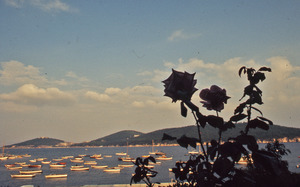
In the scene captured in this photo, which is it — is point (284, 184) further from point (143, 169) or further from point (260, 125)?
point (143, 169)

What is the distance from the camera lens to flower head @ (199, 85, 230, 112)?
1.32 meters

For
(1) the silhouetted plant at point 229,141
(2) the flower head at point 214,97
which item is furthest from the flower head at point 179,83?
(2) the flower head at point 214,97

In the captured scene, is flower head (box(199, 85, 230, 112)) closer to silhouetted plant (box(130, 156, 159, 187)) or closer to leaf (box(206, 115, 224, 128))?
leaf (box(206, 115, 224, 128))

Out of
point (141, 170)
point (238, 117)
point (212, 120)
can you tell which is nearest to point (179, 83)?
point (212, 120)

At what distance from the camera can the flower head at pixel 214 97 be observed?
1321 millimetres

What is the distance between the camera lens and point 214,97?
133 centimetres

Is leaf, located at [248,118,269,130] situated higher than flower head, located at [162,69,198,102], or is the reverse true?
flower head, located at [162,69,198,102]

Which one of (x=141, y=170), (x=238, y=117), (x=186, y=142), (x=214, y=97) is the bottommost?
(x=141, y=170)

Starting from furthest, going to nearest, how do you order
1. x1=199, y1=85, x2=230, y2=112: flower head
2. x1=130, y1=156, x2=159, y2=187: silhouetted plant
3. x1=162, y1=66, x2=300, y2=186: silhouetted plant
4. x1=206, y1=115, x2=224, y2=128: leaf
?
x1=130, y1=156, x2=159, y2=187: silhouetted plant < x1=199, y1=85, x2=230, y2=112: flower head < x1=206, y1=115, x2=224, y2=128: leaf < x1=162, y1=66, x2=300, y2=186: silhouetted plant

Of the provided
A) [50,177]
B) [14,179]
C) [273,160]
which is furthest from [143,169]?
[14,179]

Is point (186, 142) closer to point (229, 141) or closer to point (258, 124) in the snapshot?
point (229, 141)

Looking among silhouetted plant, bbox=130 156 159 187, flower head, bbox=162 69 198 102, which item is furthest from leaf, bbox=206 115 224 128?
silhouetted plant, bbox=130 156 159 187

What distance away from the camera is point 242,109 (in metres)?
1.19

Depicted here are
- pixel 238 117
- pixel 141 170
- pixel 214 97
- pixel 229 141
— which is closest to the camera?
pixel 229 141
